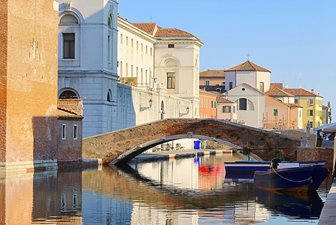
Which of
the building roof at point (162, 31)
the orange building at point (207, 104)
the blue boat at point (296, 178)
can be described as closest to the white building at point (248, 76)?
the orange building at point (207, 104)

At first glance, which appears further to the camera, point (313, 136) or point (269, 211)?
point (313, 136)

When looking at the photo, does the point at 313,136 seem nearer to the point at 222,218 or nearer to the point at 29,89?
the point at 29,89

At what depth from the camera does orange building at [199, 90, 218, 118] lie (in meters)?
80.4

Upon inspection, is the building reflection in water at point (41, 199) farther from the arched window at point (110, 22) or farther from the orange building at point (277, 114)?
the orange building at point (277, 114)

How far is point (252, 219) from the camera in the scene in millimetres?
21172

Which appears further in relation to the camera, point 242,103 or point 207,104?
point 242,103

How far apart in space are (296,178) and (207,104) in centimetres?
5452

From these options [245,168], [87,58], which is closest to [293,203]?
[245,168]

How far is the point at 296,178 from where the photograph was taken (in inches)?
1109

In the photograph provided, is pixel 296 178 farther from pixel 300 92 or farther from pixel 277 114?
pixel 300 92

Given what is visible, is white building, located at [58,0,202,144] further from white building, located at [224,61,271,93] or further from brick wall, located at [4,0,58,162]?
white building, located at [224,61,271,93]

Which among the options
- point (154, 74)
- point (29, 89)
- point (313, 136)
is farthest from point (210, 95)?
point (29, 89)

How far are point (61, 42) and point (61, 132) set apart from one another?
35.0 ft

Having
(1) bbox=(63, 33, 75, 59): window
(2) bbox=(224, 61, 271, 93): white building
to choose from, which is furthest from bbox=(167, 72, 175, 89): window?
(2) bbox=(224, 61, 271, 93): white building
